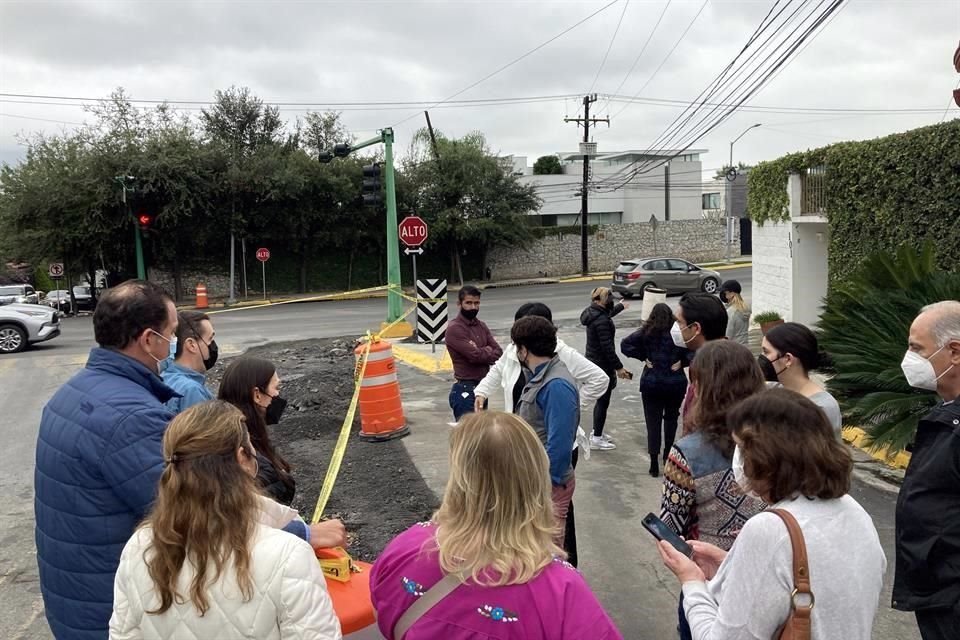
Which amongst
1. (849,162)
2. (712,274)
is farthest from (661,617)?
(712,274)

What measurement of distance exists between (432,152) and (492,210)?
4585 mm

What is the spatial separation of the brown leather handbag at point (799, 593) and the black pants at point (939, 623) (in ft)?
2.42

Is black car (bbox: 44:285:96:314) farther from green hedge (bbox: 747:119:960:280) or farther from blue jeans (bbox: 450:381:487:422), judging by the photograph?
green hedge (bbox: 747:119:960:280)

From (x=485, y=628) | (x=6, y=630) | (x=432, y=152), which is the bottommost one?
(x=6, y=630)

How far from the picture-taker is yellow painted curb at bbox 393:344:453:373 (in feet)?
41.8

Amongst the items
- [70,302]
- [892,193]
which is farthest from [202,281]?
[892,193]

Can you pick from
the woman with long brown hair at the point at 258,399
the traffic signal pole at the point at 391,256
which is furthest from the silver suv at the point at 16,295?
the woman with long brown hair at the point at 258,399

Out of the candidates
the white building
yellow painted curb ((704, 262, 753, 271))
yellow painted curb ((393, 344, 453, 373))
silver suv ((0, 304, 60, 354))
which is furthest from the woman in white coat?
the white building

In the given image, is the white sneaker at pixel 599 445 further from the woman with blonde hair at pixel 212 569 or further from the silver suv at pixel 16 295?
the silver suv at pixel 16 295

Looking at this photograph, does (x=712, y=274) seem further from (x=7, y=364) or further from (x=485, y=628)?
(x=485, y=628)

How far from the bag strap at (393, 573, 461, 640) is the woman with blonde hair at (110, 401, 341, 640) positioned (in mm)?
236

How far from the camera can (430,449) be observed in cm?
774

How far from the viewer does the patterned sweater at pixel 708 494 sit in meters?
2.86

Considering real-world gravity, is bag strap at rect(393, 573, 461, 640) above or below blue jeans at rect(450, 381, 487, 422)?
above
